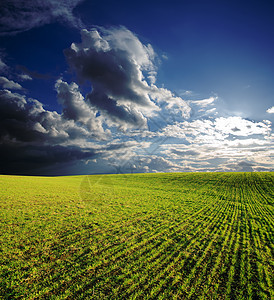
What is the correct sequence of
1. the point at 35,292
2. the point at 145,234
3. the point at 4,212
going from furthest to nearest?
the point at 4,212, the point at 145,234, the point at 35,292

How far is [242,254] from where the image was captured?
11.1 meters

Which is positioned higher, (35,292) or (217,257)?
(35,292)

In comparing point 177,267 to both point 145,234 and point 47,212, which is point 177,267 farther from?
point 47,212

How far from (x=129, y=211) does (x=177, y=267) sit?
1220 cm

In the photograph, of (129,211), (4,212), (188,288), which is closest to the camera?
(188,288)

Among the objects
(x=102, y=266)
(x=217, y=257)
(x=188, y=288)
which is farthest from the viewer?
(x=217, y=257)

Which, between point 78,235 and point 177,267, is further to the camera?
point 78,235

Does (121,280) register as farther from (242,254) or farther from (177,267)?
(242,254)

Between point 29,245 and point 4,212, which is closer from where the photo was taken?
point 29,245

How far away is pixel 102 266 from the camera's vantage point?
883 centimetres

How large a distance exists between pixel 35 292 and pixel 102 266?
3331 mm

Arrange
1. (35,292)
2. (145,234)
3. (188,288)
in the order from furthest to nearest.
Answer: (145,234), (188,288), (35,292)

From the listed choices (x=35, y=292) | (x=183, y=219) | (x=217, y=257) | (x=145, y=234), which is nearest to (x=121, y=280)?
(x=35, y=292)

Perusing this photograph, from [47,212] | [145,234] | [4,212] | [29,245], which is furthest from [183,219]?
[4,212]
